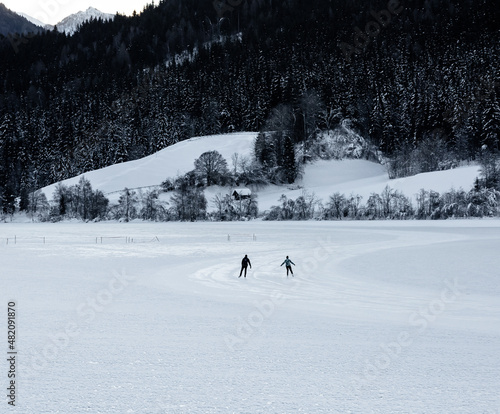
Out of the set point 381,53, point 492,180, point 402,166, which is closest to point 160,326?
point 492,180

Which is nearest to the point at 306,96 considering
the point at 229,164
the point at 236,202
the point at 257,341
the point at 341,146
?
the point at 341,146

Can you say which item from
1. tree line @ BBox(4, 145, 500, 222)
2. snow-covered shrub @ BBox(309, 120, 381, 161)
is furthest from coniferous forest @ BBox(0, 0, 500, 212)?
tree line @ BBox(4, 145, 500, 222)

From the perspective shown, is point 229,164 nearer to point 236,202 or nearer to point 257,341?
point 236,202

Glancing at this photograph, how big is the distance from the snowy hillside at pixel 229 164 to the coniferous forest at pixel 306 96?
10.7 metres

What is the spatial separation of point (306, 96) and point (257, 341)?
123787mm

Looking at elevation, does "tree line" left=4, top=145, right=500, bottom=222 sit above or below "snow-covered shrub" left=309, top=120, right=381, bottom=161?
below

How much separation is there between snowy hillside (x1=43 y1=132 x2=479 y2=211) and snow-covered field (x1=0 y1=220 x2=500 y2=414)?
70678mm

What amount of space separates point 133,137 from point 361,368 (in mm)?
145580

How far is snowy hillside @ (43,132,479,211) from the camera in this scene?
93.6 m

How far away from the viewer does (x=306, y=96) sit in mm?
127250

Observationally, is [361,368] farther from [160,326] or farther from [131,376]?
[160,326]

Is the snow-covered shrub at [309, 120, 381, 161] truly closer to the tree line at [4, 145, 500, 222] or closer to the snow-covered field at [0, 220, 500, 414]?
the tree line at [4, 145, 500, 222]

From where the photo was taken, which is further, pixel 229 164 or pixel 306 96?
pixel 306 96

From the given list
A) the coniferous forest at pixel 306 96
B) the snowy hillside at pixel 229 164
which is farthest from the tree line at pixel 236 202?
the coniferous forest at pixel 306 96
